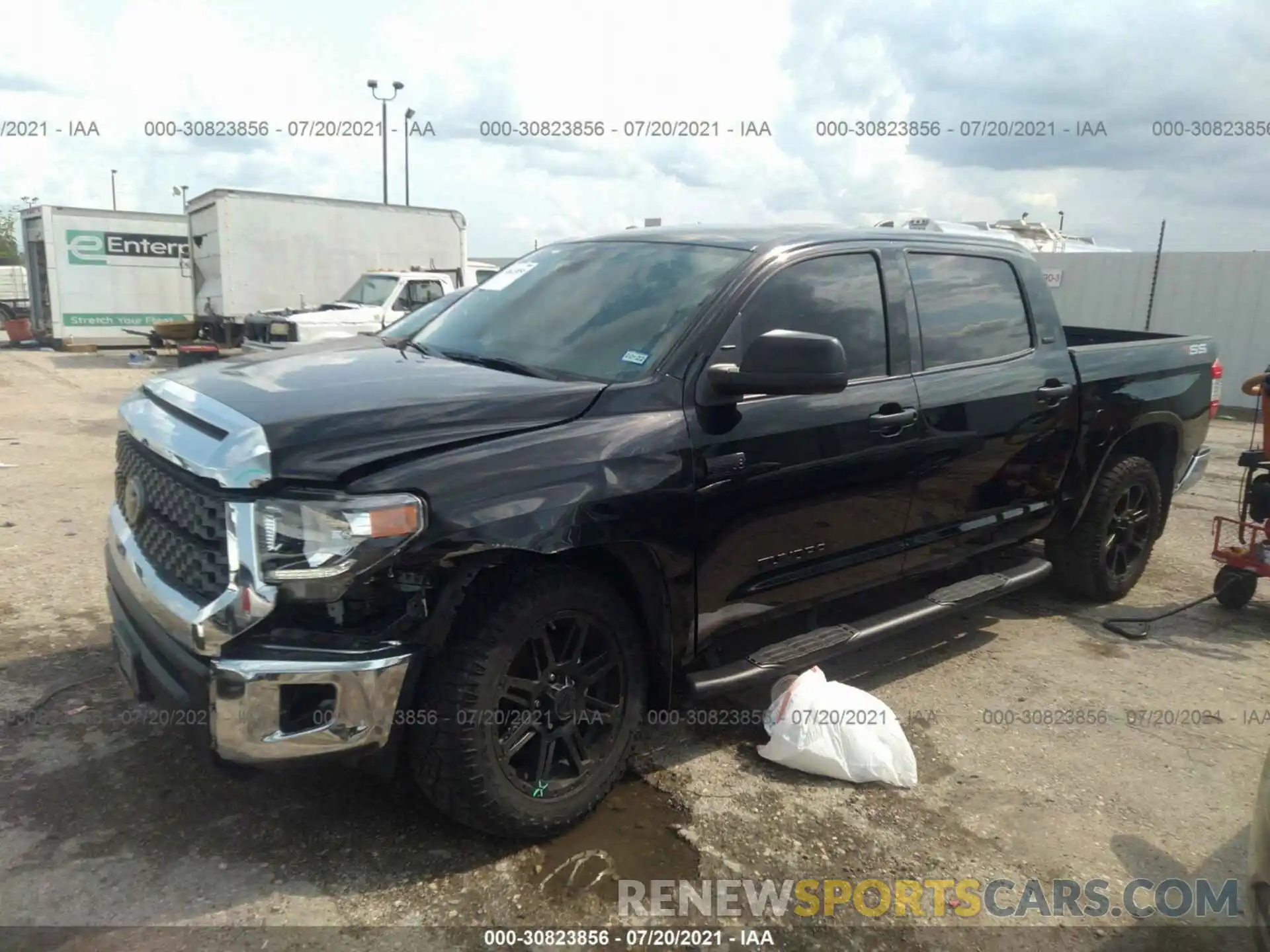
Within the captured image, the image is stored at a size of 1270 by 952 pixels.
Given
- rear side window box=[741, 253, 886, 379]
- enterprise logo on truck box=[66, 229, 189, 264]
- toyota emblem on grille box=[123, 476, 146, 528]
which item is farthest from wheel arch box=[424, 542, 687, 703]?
enterprise logo on truck box=[66, 229, 189, 264]

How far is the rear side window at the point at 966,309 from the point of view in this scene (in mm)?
3949

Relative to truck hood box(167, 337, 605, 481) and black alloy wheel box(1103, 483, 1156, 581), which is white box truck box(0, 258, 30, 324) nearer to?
truck hood box(167, 337, 605, 481)

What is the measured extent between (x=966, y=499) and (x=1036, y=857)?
62.5 inches

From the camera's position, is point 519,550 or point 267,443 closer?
point 267,443

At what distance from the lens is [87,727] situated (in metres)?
3.46

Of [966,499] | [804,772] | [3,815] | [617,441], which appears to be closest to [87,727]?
[3,815]

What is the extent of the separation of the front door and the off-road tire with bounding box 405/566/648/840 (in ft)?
1.76

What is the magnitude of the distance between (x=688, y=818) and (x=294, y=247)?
55.2 feet

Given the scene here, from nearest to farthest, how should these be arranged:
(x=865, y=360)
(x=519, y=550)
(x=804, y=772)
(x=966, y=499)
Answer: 1. (x=519, y=550)
2. (x=804, y=772)
3. (x=865, y=360)
4. (x=966, y=499)

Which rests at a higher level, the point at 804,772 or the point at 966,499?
the point at 966,499

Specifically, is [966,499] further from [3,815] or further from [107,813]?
[3,815]

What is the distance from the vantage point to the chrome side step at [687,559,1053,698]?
322 cm

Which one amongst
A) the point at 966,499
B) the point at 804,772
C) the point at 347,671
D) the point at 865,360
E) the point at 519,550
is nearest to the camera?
the point at 347,671

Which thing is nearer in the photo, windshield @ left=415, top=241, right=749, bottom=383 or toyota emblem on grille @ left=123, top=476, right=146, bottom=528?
toyota emblem on grille @ left=123, top=476, right=146, bottom=528
